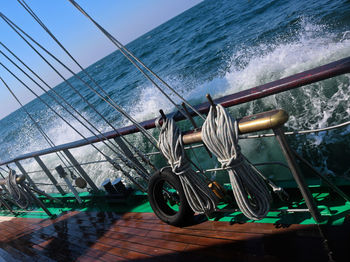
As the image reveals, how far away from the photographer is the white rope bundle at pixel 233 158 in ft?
4.85

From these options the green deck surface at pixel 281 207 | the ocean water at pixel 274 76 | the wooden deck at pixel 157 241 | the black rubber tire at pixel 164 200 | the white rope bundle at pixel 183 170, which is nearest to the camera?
the wooden deck at pixel 157 241

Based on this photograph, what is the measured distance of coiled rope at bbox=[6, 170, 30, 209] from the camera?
345 cm

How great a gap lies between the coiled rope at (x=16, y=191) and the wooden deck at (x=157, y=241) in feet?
1.14

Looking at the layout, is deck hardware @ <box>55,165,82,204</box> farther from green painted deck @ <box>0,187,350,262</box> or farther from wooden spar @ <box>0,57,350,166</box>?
wooden spar @ <box>0,57,350,166</box>

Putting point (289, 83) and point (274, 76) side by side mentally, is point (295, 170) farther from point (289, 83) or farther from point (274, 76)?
point (274, 76)

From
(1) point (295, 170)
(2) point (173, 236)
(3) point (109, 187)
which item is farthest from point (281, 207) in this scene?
(3) point (109, 187)

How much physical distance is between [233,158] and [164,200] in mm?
1030

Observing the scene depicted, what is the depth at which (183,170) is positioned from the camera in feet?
6.04

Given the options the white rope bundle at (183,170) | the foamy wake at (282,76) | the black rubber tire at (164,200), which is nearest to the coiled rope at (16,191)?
the black rubber tire at (164,200)

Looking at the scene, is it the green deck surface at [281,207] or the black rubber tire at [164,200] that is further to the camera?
the black rubber tire at [164,200]

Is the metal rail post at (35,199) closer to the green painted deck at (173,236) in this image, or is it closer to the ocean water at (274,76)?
the green painted deck at (173,236)

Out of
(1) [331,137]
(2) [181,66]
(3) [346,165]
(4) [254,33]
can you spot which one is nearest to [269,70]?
(1) [331,137]

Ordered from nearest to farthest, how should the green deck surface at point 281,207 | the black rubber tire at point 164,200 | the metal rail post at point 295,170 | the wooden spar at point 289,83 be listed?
1. the wooden spar at point 289,83
2. the metal rail post at point 295,170
3. the green deck surface at point 281,207
4. the black rubber tire at point 164,200

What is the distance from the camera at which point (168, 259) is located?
6.24 ft
